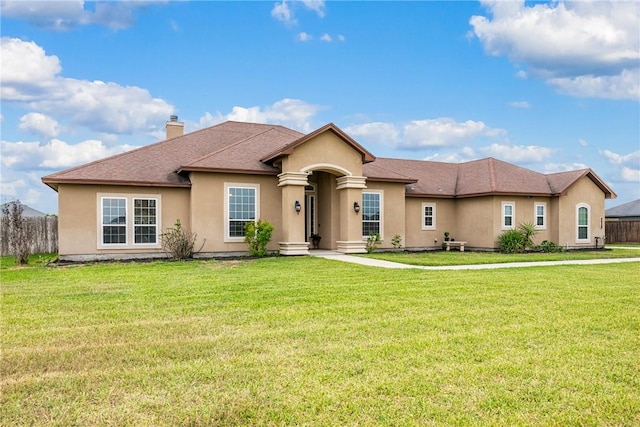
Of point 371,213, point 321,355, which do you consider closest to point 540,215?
point 371,213

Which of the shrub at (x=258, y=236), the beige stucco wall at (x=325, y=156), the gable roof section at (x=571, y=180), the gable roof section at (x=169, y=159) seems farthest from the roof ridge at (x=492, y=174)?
the shrub at (x=258, y=236)

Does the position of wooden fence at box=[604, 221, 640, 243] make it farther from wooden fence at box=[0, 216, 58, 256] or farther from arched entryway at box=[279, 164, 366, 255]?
wooden fence at box=[0, 216, 58, 256]

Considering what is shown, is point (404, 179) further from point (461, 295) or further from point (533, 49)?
point (461, 295)

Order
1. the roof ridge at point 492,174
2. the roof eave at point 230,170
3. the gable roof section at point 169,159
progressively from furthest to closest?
the roof ridge at point 492,174 → the roof eave at point 230,170 → the gable roof section at point 169,159

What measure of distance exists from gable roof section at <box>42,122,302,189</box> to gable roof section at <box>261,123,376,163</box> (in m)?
0.68

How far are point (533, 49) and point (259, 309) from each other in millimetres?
15477

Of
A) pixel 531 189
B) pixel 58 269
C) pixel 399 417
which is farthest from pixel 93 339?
pixel 531 189

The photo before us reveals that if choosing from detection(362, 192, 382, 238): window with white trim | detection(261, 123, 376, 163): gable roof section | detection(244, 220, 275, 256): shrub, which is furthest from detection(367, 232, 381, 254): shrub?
detection(244, 220, 275, 256): shrub

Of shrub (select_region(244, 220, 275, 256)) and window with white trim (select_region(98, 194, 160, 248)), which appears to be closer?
Result: window with white trim (select_region(98, 194, 160, 248))

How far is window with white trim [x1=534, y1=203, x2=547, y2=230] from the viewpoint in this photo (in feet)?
77.4

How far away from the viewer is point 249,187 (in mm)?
18562

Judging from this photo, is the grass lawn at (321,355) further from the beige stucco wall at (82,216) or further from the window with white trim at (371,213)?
the window with white trim at (371,213)

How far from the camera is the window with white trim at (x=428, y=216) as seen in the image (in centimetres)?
2339

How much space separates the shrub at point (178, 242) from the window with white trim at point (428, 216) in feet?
37.5
